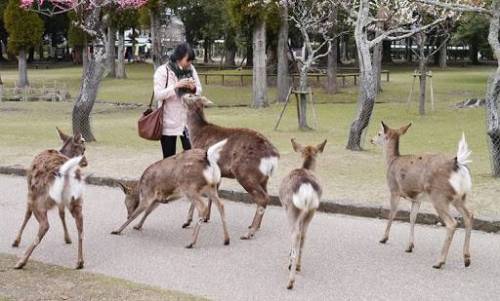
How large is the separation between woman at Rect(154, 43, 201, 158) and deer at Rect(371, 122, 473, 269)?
3.00 m

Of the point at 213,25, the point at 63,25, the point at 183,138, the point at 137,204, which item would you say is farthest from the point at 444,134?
the point at 63,25

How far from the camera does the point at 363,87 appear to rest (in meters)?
14.5

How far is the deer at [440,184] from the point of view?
643 cm

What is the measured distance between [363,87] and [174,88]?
6.52 m

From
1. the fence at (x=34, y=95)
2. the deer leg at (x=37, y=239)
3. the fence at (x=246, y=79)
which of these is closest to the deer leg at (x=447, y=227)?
the deer leg at (x=37, y=239)

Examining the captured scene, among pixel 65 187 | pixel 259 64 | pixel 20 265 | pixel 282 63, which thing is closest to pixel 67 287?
pixel 20 265

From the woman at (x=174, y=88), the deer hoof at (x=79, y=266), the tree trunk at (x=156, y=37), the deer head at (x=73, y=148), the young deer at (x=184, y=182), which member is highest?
the tree trunk at (x=156, y=37)

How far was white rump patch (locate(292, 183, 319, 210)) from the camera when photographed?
6004 millimetres

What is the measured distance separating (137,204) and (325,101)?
69.2 ft

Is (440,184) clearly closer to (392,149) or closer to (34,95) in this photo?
(392,149)

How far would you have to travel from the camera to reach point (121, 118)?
22.3m

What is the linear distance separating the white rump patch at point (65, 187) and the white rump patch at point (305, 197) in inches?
78.8

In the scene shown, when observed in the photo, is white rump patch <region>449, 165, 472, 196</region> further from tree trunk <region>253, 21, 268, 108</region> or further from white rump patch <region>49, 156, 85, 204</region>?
tree trunk <region>253, 21, 268, 108</region>

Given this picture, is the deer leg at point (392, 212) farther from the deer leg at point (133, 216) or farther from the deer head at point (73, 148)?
the deer head at point (73, 148)
